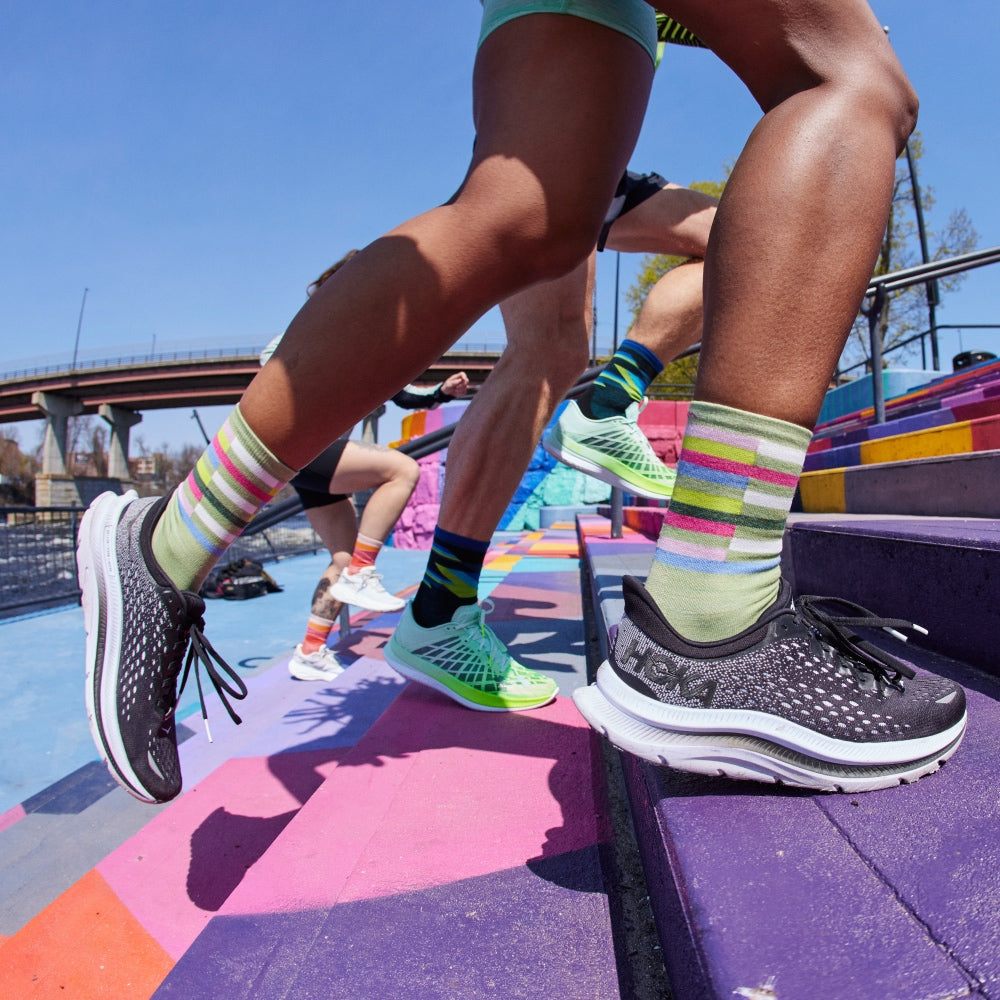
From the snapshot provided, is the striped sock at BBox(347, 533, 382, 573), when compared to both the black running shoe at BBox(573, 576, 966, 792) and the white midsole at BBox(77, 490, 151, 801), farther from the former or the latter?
the black running shoe at BBox(573, 576, 966, 792)

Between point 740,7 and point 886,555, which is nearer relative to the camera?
point 740,7

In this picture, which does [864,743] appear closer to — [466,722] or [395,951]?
[395,951]

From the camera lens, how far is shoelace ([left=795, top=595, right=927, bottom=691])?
693 mm

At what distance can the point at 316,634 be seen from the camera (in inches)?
117

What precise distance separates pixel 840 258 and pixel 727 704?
0.48m

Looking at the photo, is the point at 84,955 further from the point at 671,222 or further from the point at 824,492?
the point at 824,492

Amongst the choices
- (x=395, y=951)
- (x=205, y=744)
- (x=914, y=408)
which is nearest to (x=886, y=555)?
(x=395, y=951)

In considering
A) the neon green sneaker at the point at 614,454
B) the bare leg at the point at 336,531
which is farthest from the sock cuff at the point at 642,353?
the bare leg at the point at 336,531

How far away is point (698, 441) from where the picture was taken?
724 mm

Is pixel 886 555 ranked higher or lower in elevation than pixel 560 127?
lower

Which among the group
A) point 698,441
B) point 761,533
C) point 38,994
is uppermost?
point 698,441

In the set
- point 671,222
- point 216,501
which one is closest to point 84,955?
point 216,501

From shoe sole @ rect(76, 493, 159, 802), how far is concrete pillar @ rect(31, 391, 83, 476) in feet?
129

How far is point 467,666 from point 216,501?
2.04 feet
